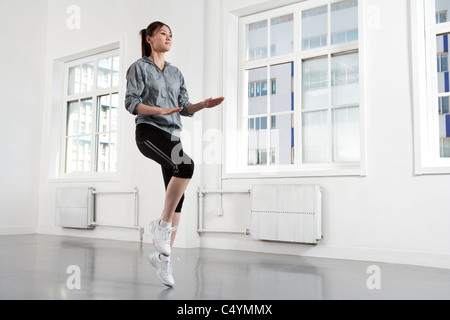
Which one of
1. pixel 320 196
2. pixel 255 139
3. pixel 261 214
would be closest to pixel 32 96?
A: pixel 255 139

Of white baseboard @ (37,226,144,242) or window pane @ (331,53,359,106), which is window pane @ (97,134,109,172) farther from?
window pane @ (331,53,359,106)

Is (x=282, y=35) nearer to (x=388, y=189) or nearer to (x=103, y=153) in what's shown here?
(x=388, y=189)

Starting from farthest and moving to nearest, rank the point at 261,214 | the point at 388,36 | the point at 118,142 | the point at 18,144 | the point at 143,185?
the point at 18,144, the point at 118,142, the point at 143,185, the point at 261,214, the point at 388,36

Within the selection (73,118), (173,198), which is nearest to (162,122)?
(173,198)

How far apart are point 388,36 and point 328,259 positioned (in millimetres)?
1835

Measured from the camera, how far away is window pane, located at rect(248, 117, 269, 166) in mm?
4469

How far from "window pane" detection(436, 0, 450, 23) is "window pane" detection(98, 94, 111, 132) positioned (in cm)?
380

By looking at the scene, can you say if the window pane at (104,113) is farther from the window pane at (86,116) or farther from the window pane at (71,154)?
the window pane at (71,154)

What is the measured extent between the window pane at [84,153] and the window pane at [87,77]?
0.66 metres

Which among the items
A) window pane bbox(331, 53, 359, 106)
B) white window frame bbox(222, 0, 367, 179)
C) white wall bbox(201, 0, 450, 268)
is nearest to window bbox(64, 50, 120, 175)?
white window frame bbox(222, 0, 367, 179)

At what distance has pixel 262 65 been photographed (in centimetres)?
454

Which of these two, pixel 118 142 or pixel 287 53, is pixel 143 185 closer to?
pixel 118 142

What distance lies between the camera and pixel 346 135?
13.0 ft

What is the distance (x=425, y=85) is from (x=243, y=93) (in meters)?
1.75
